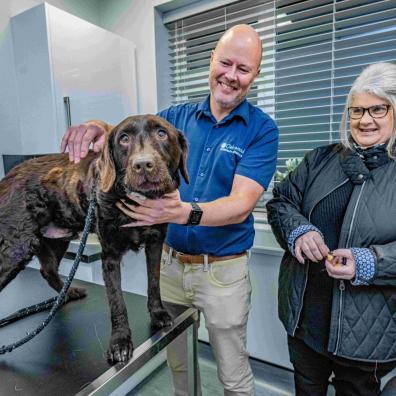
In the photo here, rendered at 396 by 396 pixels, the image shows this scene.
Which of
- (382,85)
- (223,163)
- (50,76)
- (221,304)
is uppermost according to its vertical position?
(50,76)

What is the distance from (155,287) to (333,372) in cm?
77

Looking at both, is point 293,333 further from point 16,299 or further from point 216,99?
point 16,299

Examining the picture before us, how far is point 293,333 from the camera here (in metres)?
1.13

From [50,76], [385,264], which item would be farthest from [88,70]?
[385,264]

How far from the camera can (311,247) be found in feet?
3.27

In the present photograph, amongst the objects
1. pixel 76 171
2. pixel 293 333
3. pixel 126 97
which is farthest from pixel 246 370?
pixel 126 97

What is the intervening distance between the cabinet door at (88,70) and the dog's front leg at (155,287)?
115 centimetres

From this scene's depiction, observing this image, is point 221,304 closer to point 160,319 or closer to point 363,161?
point 160,319

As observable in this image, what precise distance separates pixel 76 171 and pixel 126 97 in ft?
4.65

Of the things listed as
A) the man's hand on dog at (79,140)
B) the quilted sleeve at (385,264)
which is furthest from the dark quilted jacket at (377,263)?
the man's hand on dog at (79,140)

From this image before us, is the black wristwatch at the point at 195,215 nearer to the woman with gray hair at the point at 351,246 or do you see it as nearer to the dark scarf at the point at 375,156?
the woman with gray hair at the point at 351,246

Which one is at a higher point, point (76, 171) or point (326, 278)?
point (76, 171)

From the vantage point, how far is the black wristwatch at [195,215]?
927mm

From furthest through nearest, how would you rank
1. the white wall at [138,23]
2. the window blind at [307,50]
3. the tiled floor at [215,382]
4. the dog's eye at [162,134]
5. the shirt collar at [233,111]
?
the white wall at [138,23], the tiled floor at [215,382], the window blind at [307,50], the shirt collar at [233,111], the dog's eye at [162,134]
